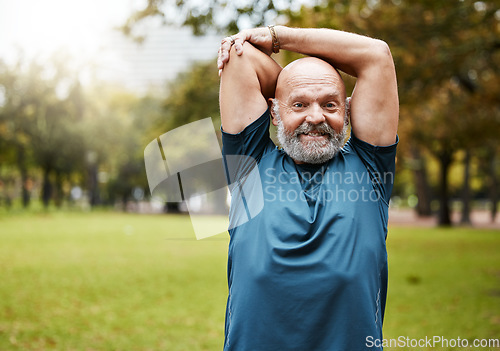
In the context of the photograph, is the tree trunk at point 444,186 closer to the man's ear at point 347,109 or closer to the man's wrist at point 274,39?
the man's ear at point 347,109

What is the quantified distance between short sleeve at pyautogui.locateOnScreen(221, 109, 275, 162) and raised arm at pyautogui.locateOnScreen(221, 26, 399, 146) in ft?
1.03

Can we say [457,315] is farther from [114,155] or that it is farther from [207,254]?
[114,155]

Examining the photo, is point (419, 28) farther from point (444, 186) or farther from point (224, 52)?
point (444, 186)

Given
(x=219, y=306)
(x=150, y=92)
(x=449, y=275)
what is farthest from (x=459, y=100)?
(x=150, y=92)

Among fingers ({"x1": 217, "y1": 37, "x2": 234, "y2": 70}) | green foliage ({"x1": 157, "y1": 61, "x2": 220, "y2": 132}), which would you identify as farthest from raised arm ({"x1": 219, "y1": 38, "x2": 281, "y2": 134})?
green foliage ({"x1": 157, "y1": 61, "x2": 220, "y2": 132})

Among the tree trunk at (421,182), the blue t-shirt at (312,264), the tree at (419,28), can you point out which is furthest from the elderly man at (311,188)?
the tree trunk at (421,182)

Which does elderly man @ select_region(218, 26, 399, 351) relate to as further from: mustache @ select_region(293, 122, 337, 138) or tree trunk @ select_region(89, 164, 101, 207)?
tree trunk @ select_region(89, 164, 101, 207)

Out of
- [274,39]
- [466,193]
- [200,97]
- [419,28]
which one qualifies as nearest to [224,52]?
[274,39]

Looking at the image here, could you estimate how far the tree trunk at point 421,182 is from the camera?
34344 mm

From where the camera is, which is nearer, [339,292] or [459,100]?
[339,292]

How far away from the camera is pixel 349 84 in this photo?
683 centimetres

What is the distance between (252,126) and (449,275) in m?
11.0

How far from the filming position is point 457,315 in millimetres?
7742

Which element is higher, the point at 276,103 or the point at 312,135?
the point at 276,103
